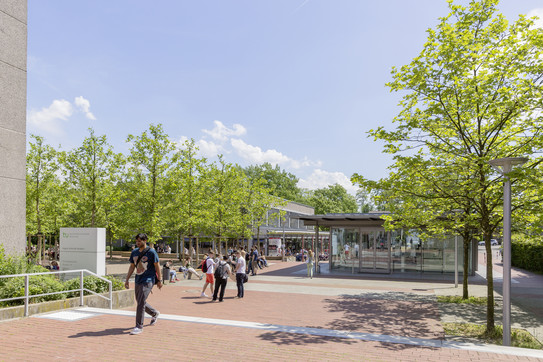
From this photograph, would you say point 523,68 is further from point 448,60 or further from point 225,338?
point 225,338

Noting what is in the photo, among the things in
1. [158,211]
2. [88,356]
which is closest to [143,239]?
[88,356]

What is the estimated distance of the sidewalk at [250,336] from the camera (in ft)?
21.0

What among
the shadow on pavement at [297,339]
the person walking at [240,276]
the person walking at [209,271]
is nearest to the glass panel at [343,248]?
the person walking at [240,276]

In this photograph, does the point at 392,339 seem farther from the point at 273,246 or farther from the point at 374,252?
the point at 273,246

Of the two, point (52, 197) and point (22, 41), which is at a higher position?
point (22, 41)

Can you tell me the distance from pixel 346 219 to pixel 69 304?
1713cm

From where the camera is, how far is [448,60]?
9922 mm

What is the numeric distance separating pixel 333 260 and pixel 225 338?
66.3 feet

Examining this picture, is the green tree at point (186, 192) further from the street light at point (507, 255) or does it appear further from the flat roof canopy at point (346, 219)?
the street light at point (507, 255)

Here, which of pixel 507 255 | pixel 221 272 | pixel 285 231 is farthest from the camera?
pixel 285 231

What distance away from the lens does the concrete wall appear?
13.2 metres

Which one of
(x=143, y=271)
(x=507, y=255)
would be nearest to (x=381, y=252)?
(x=507, y=255)

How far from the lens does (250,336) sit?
7551 mm

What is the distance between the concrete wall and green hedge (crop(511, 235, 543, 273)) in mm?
26085
